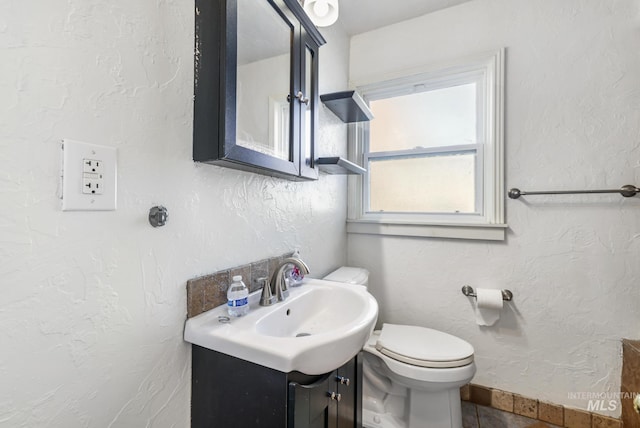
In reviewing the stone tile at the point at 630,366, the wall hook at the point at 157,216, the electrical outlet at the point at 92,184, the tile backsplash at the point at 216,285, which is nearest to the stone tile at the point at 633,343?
the stone tile at the point at 630,366

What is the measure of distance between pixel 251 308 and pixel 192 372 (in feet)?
0.71

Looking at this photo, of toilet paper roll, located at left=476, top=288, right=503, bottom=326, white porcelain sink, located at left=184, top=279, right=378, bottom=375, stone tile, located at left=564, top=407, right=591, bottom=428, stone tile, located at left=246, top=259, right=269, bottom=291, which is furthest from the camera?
toilet paper roll, located at left=476, top=288, right=503, bottom=326

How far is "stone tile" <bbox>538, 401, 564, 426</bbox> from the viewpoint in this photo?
1.31 meters

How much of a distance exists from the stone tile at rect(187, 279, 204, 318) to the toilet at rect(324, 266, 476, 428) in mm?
811

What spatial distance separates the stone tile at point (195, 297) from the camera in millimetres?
739

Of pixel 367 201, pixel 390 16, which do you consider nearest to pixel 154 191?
pixel 367 201

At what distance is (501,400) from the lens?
4.65ft

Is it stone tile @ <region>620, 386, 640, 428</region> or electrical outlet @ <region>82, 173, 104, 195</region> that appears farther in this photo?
stone tile @ <region>620, 386, 640, 428</region>

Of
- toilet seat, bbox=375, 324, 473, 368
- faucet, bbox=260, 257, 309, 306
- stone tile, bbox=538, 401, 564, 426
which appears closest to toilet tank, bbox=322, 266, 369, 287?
toilet seat, bbox=375, 324, 473, 368

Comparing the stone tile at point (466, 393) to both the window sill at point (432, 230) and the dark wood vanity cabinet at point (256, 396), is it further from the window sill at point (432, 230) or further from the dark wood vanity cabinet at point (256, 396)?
the dark wood vanity cabinet at point (256, 396)

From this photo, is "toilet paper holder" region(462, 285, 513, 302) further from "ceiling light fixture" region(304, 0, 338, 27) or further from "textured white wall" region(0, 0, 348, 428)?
"ceiling light fixture" region(304, 0, 338, 27)

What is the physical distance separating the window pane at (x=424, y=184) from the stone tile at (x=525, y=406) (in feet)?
3.18
